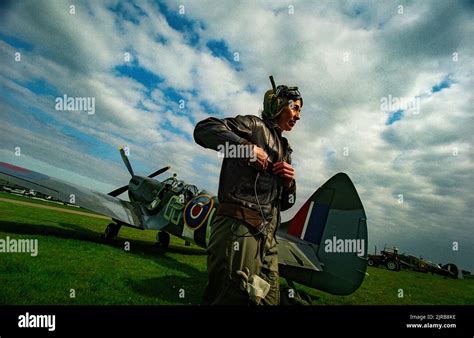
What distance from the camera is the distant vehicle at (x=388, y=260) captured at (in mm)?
A: 20844

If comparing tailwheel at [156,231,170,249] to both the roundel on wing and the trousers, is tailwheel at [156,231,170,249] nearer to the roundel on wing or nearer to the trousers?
the roundel on wing

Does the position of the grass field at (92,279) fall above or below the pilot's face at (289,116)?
below

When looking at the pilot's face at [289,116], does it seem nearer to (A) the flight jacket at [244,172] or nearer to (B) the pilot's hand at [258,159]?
(A) the flight jacket at [244,172]

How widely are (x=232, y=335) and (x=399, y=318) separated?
6.60ft

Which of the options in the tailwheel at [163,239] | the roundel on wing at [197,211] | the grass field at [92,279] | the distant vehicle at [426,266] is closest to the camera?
the grass field at [92,279]

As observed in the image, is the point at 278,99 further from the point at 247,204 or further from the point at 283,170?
the point at 247,204

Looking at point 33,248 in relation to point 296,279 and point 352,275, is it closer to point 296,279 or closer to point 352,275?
point 296,279

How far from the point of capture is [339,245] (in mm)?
6414

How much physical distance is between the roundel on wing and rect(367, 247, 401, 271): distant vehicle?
17.8 meters

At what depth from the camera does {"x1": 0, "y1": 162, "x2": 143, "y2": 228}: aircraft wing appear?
9.46 metres

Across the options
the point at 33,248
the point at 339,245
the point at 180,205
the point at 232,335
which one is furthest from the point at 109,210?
the point at 232,335

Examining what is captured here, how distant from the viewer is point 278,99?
236 cm

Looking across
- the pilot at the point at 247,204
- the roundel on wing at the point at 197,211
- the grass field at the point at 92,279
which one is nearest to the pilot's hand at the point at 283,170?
the pilot at the point at 247,204

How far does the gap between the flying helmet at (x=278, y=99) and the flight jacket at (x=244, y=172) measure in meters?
0.19
